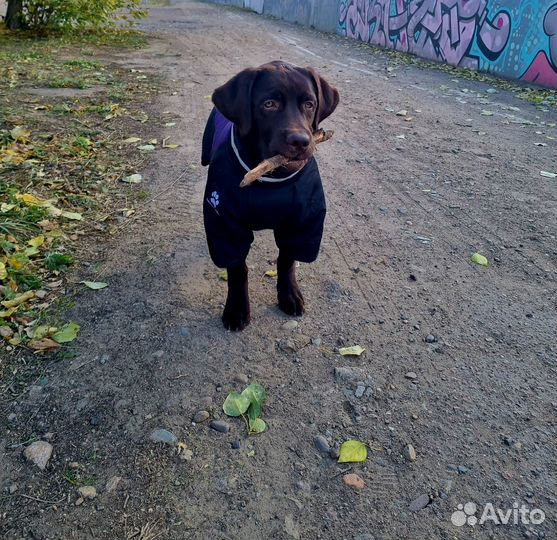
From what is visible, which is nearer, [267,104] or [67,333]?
[267,104]

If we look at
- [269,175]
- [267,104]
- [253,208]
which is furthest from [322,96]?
[253,208]

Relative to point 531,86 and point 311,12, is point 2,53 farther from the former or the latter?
point 311,12

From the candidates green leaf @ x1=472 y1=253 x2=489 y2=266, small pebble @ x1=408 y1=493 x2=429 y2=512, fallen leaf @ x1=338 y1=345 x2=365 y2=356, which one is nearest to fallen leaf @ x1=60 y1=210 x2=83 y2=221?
fallen leaf @ x1=338 y1=345 x2=365 y2=356

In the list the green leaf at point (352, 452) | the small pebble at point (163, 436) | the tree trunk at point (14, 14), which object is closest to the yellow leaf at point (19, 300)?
the small pebble at point (163, 436)

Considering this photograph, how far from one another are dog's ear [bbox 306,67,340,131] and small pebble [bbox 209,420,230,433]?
69.1 inches

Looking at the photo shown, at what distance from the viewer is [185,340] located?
285cm

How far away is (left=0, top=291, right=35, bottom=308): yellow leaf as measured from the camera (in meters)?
2.96

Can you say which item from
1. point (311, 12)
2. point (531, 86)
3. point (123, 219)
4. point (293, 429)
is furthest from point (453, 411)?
point (311, 12)

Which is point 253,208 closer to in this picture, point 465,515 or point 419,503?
point 419,503

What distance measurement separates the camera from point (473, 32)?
37.8 ft

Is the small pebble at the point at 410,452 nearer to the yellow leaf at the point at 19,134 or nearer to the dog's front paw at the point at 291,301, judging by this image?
the dog's front paw at the point at 291,301

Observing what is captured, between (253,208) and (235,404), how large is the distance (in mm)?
1009

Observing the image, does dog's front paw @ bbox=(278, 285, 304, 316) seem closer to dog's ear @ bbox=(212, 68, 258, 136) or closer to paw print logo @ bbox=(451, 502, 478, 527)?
dog's ear @ bbox=(212, 68, 258, 136)

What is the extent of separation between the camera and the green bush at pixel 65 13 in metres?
11.7
